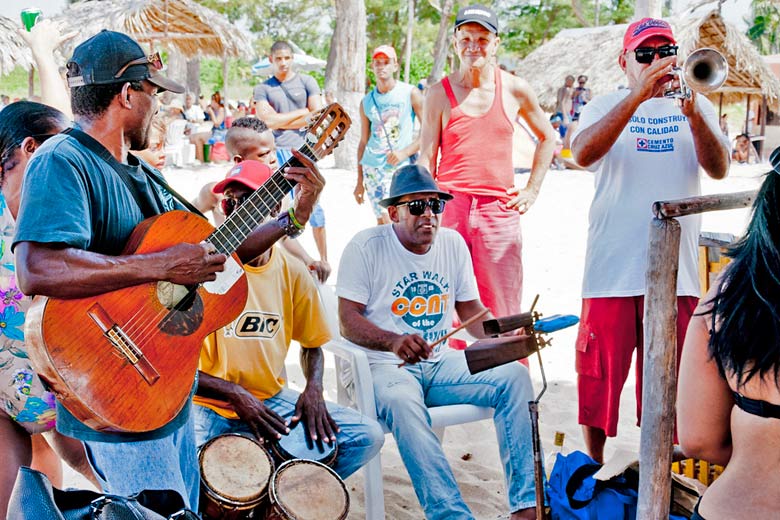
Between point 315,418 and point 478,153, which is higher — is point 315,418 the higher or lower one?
the lower one

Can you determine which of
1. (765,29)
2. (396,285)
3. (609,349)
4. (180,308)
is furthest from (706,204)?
(765,29)

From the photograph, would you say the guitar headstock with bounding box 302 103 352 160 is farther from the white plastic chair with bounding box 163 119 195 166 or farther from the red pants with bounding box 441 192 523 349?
the white plastic chair with bounding box 163 119 195 166

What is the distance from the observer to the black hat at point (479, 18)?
4598 millimetres

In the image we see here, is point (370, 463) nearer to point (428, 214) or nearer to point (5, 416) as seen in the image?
point (428, 214)

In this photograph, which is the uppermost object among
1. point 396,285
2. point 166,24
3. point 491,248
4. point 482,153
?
point 166,24

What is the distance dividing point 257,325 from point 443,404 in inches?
37.5

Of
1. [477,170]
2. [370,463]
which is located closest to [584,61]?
[477,170]

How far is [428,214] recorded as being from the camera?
390 cm

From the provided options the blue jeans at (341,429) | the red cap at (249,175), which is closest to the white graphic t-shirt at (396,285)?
the blue jeans at (341,429)

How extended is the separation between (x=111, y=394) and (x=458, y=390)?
185 cm

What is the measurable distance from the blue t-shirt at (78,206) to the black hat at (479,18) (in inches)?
107

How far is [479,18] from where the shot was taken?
15.1ft

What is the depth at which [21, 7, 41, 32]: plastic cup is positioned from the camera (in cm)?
430

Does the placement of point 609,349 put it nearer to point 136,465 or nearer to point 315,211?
point 136,465
